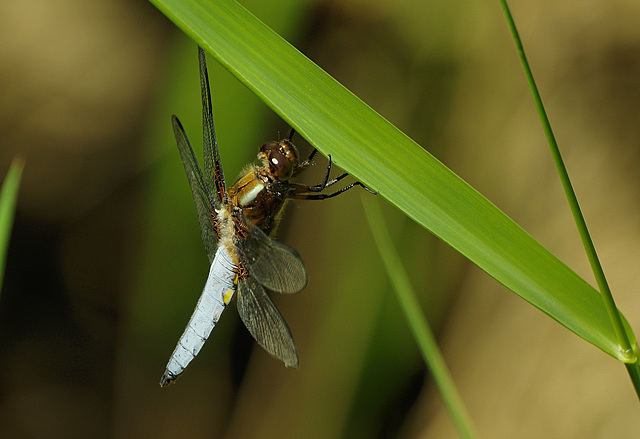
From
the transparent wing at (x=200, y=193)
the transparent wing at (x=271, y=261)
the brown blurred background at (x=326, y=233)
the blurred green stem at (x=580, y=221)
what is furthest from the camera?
the brown blurred background at (x=326, y=233)

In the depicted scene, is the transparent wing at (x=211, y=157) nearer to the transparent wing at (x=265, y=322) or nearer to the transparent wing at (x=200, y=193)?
the transparent wing at (x=200, y=193)

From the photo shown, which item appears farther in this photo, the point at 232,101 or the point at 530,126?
the point at 530,126

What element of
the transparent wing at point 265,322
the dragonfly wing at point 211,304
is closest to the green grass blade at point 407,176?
the transparent wing at point 265,322

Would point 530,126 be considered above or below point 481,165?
above

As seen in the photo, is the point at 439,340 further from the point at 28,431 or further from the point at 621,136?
the point at 28,431

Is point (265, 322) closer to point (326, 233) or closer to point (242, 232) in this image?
point (242, 232)

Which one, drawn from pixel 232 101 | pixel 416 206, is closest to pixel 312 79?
pixel 416 206
